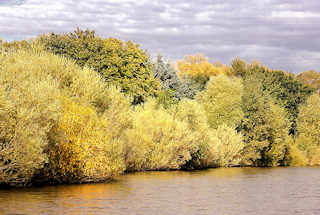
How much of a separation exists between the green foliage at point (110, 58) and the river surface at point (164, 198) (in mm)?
24519

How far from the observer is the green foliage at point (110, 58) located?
227 ft

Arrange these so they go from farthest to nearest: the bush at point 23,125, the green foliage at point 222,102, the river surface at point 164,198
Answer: the green foliage at point 222,102, the bush at point 23,125, the river surface at point 164,198

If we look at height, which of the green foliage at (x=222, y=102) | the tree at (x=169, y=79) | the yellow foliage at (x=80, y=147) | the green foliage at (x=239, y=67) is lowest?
the yellow foliage at (x=80, y=147)

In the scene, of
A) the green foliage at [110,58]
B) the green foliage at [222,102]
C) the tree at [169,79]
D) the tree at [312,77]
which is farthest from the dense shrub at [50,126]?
the tree at [312,77]

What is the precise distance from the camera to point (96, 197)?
33.3m

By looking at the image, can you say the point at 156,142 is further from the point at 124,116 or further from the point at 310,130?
the point at 310,130

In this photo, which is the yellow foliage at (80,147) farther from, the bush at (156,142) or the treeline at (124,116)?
the bush at (156,142)

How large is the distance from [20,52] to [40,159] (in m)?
15.5

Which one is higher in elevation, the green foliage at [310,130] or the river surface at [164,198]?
the green foliage at [310,130]

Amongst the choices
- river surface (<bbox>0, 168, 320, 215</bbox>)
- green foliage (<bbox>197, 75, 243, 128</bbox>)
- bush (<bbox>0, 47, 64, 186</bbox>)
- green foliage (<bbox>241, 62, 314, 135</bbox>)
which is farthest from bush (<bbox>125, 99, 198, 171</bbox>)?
green foliage (<bbox>241, 62, 314, 135</bbox>)

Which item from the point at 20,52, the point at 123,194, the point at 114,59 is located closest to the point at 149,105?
the point at 114,59

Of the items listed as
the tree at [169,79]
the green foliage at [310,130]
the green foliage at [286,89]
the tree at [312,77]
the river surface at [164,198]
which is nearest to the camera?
the river surface at [164,198]

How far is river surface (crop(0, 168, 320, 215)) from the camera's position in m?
29.3

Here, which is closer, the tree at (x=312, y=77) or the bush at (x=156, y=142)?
the bush at (x=156, y=142)
